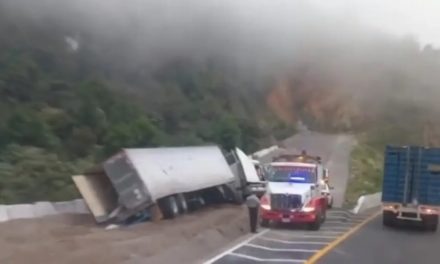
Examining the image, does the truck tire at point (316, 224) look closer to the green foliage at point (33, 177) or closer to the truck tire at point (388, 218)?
the truck tire at point (388, 218)

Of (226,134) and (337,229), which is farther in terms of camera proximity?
(226,134)

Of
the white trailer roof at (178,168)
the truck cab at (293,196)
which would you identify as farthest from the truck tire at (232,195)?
the truck cab at (293,196)

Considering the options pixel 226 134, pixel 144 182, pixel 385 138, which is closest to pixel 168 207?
pixel 144 182

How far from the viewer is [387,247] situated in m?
24.4

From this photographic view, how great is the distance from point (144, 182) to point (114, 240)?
6376 mm

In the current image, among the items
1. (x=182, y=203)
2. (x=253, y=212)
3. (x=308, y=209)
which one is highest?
(x=253, y=212)

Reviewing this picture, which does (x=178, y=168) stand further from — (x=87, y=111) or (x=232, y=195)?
(x=87, y=111)

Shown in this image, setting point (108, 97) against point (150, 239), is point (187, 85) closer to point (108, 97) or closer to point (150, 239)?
point (108, 97)

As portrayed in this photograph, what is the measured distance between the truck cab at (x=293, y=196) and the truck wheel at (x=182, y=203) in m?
4.94

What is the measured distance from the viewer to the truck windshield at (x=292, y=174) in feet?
101

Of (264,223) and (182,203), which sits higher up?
(264,223)

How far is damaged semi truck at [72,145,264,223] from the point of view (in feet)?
98.1

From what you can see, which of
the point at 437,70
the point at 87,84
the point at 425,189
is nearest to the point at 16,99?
the point at 87,84

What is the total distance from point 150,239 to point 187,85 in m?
57.6
